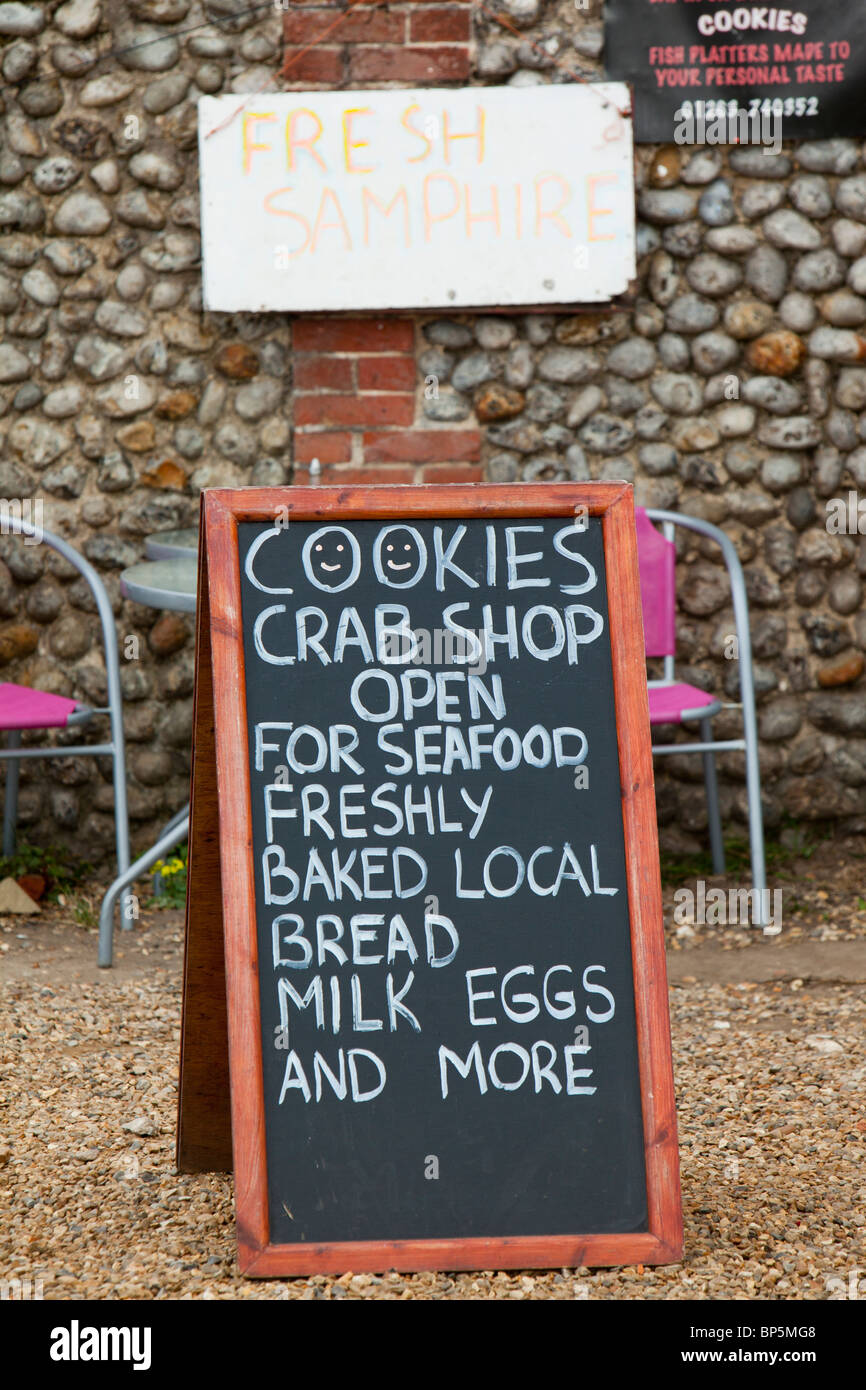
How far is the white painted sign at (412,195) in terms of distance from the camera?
376cm

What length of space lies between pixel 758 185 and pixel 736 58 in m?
0.36

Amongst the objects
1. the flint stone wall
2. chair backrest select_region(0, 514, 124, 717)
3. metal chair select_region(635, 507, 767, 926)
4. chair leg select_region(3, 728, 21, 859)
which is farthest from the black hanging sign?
chair leg select_region(3, 728, 21, 859)

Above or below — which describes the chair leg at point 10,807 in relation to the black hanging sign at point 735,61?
below

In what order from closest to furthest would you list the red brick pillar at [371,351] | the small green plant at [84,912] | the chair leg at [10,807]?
1. the small green plant at [84,912]
2. the red brick pillar at [371,351]
3. the chair leg at [10,807]

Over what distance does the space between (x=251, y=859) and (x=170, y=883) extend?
88.7 inches

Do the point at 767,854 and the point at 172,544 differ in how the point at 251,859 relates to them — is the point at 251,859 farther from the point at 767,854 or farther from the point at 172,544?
the point at 767,854

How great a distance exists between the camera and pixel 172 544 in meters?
3.87

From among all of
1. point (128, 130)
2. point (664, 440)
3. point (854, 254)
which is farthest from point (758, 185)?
point (128, 130)

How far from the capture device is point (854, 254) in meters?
3.89

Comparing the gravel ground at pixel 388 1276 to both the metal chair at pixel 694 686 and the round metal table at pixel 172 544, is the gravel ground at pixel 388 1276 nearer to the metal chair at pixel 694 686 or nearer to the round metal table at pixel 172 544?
the metal chair at pixel 694 686

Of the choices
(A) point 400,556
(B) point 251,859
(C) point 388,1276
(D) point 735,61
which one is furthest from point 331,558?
(D) point 735,61

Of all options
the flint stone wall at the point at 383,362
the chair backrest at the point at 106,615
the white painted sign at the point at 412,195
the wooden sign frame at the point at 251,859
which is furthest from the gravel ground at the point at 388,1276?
the white painted sign at the point at 412,195

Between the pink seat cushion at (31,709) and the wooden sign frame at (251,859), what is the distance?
162 centimetres
